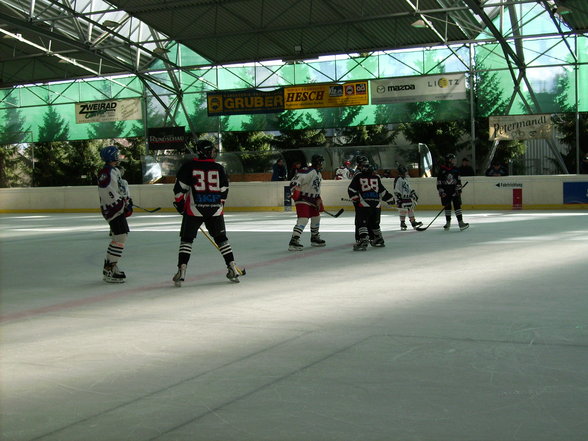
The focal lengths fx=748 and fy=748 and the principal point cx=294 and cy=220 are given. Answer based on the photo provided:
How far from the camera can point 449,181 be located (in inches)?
563

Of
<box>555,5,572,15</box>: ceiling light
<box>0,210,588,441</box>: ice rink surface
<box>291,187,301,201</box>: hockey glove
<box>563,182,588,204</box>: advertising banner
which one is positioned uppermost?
<box>555,5,572,15</box>: ceiling light

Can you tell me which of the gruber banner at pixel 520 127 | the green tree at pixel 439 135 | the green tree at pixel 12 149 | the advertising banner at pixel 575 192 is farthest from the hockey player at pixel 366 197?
the green tree at pixel 12 149

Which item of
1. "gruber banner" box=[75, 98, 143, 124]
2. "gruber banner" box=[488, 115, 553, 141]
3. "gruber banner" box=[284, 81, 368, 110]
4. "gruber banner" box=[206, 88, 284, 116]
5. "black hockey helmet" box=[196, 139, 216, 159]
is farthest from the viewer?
"gruber banner" box=[75, 98, 143, 124]

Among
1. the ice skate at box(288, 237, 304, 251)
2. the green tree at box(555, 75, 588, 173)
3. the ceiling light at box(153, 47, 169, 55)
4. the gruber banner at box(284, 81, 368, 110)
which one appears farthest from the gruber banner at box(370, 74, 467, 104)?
the ice skate at box(288, 237, 304, 251)

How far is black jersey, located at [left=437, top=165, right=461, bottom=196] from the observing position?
14.3 meters

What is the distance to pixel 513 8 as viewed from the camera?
23781mm

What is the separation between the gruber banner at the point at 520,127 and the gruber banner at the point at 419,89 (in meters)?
1.81

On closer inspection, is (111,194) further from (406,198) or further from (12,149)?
(12,149)

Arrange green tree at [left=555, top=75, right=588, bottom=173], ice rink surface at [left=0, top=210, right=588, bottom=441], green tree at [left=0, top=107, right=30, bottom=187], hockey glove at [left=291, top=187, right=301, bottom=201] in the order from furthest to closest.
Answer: green tree at [left=0, top=107, right=30, bottom=187], green tree at [left=555, top=75, right=588, bottom=173], hockey glove at [left=291, top=187, right=301, bottom=201], ice rink surface at [left=0, top=210, right=588, bottom=441]

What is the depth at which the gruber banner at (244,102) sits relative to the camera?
27656mm

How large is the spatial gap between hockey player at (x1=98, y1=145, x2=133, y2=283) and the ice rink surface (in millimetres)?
214

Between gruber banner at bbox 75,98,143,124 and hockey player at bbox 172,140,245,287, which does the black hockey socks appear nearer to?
hockey player at bbox 172,140,245,287

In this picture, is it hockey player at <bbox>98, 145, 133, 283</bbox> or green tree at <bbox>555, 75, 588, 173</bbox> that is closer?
hockey player at <bbox>98, 145, 133, 283</bbox>

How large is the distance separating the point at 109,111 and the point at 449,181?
19993 mm
